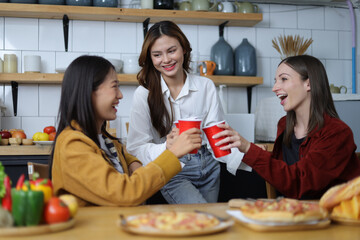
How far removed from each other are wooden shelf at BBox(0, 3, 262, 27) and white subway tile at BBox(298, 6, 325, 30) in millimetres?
516

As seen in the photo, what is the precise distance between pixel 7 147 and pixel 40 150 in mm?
197

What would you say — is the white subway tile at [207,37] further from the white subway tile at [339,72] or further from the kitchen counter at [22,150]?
the kitchen counter at [22,150]

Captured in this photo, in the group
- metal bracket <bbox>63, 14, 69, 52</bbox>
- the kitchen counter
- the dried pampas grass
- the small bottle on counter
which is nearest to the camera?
the kitchen counter

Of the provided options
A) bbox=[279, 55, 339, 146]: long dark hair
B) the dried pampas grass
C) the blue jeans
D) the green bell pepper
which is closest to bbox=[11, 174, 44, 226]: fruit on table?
the green bell pepper

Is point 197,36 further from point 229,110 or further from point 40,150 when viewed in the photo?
point 40,150

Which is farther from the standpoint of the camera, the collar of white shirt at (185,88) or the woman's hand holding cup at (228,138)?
the collar of white shirt at (185,88)

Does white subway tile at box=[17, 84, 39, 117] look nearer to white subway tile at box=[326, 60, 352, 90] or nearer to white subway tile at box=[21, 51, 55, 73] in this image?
white subway tile at box=[21, 51, 55, 73]

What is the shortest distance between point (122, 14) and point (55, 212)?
2473mm

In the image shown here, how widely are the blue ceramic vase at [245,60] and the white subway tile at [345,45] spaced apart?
874 mm

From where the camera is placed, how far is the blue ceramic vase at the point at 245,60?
3410 millimetres

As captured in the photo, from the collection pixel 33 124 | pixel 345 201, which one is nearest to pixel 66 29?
pixel 33 124

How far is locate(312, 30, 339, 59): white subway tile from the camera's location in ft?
12.2

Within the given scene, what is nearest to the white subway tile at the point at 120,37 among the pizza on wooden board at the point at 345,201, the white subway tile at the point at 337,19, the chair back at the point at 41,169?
the white subway tile at the point at 337,19

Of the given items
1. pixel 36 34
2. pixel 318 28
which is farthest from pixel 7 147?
pixel 318 28
